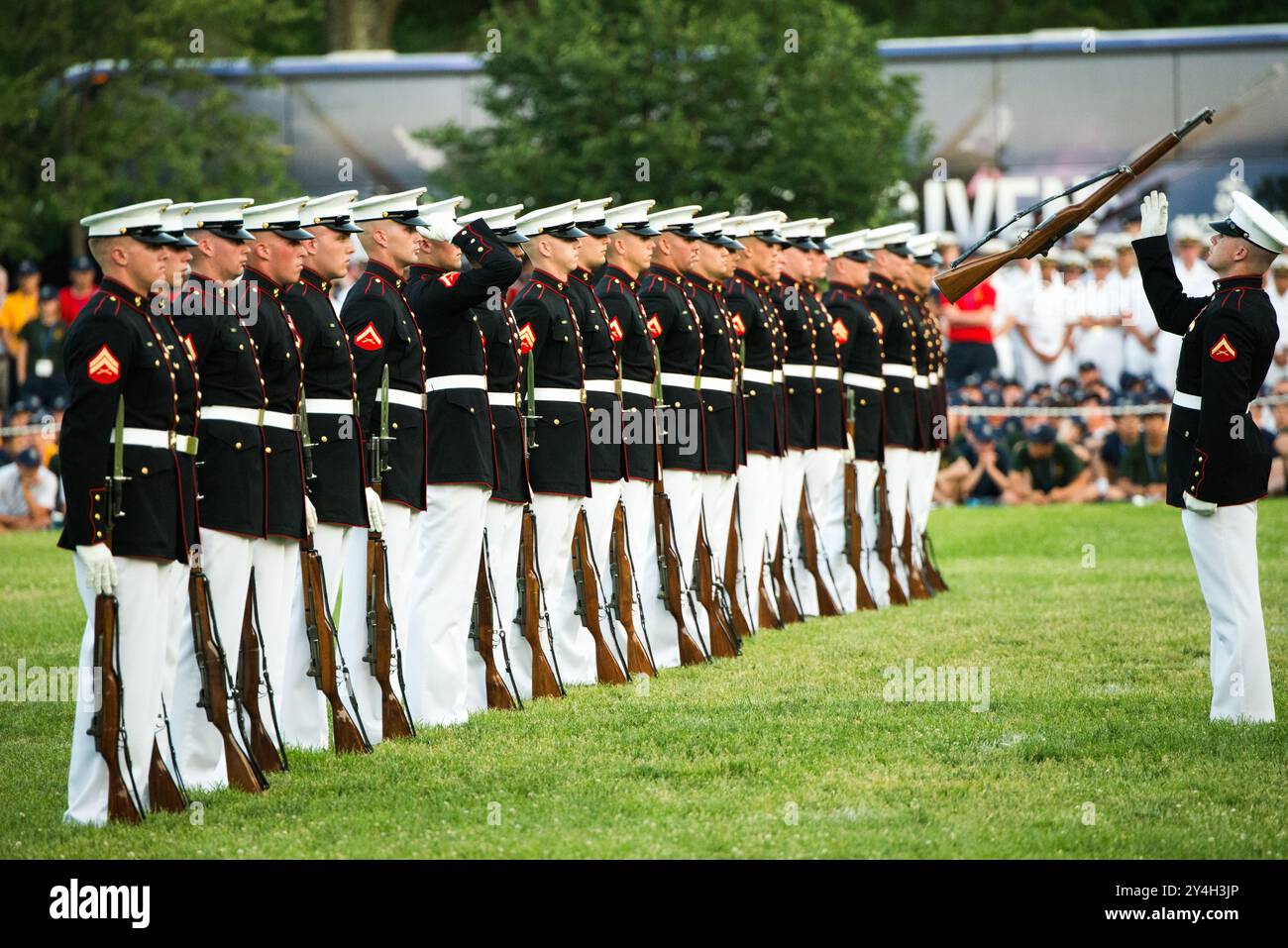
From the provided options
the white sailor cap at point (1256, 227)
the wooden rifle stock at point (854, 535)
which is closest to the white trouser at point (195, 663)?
the white sailor cap at point (1256, 227)

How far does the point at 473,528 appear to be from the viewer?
9383mm

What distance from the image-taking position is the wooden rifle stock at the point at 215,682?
7527 millimetres

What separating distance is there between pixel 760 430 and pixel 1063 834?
18.7ft

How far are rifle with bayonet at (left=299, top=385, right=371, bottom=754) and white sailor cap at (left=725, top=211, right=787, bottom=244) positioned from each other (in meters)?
5.04

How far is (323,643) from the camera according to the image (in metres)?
8.29

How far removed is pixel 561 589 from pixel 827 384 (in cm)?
353

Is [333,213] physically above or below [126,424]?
above

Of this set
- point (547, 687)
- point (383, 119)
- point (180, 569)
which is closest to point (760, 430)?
point (547, 687)

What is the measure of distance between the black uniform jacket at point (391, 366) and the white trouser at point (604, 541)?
5.82ft

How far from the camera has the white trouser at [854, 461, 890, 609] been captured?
14.0 meters

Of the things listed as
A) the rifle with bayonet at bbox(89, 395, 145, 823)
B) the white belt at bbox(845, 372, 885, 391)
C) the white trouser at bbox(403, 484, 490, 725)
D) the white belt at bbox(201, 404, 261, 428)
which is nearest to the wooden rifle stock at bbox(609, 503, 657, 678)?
the white trouser at bbox(403, 484, 490, 725)

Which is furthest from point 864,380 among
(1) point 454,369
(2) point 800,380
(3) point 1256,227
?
(3) point 1256,227

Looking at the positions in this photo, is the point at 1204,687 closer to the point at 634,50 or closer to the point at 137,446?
the point at 137,446

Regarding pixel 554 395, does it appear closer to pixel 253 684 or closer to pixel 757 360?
pixel 757 360
